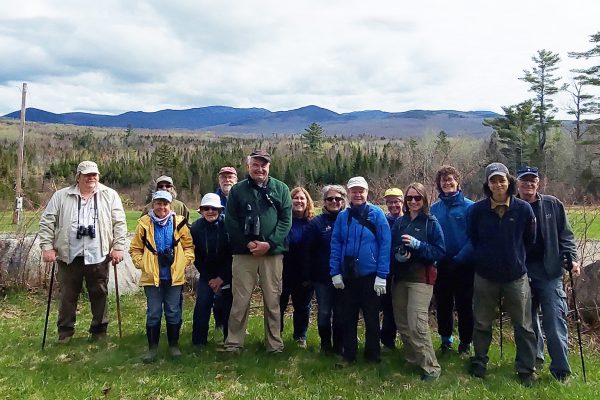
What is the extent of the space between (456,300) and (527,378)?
1.11 m

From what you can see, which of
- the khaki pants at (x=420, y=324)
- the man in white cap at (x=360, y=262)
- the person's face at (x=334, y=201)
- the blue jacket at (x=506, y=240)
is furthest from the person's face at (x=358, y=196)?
the blue jacket at (x=506, y=240)

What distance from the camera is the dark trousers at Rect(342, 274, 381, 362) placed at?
5270mm

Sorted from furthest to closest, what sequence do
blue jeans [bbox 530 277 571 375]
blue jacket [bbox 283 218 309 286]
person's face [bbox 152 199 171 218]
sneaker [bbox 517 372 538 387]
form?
blue jacket [bbox 283 218 309 286]
person's face [bbox 152 199 171 218]
blue jeans [bbox 530 277 571 375]
sneaker [bbox 517 372 538 387]

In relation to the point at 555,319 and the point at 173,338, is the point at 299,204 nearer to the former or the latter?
the point at 173,338

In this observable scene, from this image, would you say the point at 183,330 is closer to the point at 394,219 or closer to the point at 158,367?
the point at 158,367

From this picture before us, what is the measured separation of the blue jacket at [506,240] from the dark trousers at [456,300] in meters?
0.62

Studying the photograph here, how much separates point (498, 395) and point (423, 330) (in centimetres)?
88

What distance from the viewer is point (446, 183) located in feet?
18.1

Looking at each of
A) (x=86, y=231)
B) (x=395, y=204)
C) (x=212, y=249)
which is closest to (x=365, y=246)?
(x=395, y=204)

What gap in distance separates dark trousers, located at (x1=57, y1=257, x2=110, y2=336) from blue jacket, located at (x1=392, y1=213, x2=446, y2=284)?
3.62 m

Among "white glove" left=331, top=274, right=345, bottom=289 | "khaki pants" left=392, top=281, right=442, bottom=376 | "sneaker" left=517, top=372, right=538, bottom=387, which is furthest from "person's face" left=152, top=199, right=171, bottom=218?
"sneaker" left=517, top=372, right=538, bottom=387

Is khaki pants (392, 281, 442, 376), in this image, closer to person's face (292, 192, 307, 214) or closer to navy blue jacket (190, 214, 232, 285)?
person's face (292, 192, 307, 214)

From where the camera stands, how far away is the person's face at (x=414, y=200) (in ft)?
16.7

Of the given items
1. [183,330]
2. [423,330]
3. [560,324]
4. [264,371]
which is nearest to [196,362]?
[264,371]
